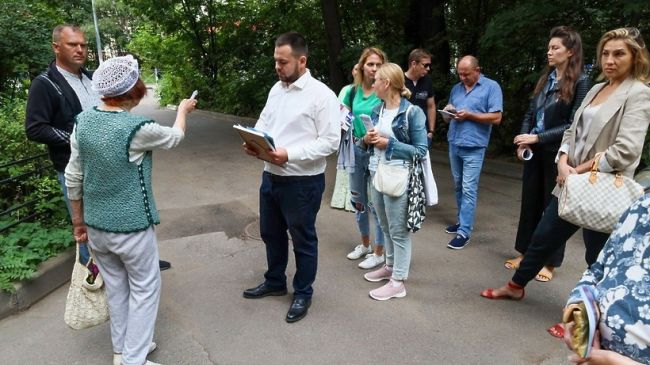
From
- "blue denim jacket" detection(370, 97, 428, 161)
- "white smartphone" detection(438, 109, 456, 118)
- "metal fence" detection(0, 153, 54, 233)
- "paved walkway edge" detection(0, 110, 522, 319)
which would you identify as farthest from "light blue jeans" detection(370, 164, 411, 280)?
"metal fence" detection(0, 153, 54, 233)

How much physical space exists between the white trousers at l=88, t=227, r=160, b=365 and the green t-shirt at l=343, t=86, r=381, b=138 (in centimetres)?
203

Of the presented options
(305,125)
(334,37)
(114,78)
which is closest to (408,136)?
(305,125)

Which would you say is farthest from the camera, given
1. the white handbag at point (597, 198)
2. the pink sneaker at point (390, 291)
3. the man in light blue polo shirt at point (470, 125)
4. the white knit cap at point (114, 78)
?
the man in light blue polo shirt at point (470, 125)

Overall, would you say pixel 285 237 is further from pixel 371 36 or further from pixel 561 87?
pixel 371 36

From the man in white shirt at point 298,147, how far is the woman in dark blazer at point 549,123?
1.69m

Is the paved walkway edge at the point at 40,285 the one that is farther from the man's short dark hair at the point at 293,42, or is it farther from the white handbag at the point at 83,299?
the man's short dark hair at the point at 293,42

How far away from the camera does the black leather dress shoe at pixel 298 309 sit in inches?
139

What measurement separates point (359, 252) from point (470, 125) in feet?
5.38

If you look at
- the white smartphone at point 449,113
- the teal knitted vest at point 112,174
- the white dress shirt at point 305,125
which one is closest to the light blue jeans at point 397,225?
the white dress shirt at point 305,125

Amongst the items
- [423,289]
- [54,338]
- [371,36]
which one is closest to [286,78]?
[423,289]

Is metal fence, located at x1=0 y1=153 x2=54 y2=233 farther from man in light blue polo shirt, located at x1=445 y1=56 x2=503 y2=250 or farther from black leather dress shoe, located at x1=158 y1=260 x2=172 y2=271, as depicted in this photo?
man in light blue polo shirt, located at x1=445 y1=56 x2=503 y2=250

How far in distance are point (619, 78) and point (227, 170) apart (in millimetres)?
6462

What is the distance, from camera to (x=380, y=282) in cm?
414

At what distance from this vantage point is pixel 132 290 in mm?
2887
